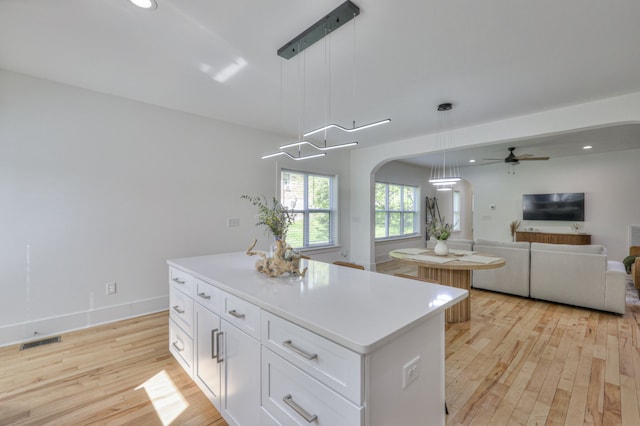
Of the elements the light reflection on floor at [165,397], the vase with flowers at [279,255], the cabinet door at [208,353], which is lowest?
the light reflection on floor at [165,397]

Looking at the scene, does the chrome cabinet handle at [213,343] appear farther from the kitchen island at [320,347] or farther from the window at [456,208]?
the window at [456,208]

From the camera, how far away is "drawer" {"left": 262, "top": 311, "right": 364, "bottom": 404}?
0.94m

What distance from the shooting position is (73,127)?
3008mm

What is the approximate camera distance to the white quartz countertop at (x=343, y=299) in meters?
1.02

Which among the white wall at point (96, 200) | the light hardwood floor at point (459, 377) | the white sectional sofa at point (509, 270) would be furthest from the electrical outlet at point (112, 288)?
the white sectional sofa at point (509, 270)

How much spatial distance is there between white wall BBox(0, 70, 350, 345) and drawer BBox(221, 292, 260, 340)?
2.43m

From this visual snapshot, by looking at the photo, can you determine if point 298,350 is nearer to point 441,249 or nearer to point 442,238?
point 441,249

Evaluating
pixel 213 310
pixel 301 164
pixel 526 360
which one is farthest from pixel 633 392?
pixel 301 164

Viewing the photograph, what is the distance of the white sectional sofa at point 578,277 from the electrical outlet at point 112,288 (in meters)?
5.51

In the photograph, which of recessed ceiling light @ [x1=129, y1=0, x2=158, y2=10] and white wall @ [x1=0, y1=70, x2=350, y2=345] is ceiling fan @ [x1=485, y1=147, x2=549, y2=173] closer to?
white wall @ [x1=0, y1=70, x2=350, y2=345]

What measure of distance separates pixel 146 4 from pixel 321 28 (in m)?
1.16

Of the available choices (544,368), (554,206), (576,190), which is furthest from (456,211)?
(544,368)

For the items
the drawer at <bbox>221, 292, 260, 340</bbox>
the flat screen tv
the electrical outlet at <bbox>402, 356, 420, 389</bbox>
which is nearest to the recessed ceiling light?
the drawer at <bbox>221, 292, 260, 340</bbox>

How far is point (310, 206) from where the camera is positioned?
5.45 meters
